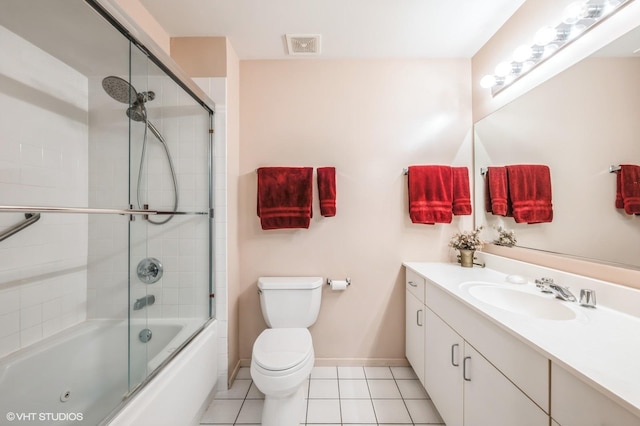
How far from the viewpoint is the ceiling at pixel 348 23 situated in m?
1.41

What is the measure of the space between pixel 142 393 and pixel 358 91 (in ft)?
6.94

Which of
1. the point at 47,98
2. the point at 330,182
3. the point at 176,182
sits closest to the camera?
the point at 47,98

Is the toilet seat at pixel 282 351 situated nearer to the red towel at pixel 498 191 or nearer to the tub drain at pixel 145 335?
the tub drain at pixel 145 335

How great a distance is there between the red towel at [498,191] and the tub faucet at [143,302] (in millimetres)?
2121

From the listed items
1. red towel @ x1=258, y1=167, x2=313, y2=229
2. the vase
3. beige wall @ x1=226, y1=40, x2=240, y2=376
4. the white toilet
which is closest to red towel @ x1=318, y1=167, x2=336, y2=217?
red towel @ x1=258, y1=167, x2=313, y2=229

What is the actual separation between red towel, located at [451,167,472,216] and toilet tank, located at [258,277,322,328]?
3.81ft

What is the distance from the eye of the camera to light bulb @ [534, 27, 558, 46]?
1228 millimetres

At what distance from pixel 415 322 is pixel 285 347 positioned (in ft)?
2.91

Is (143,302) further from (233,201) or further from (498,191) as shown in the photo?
(498,191)

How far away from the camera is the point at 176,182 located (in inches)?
58.2

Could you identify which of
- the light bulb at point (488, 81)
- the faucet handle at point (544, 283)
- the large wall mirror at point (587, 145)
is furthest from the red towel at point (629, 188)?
the light bulb at point (488, 81)

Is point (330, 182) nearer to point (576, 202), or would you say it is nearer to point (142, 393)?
point (576, 202)

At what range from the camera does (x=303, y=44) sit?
172 centimetres

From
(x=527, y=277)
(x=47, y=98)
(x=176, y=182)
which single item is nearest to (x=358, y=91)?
(x=176, y=182)
